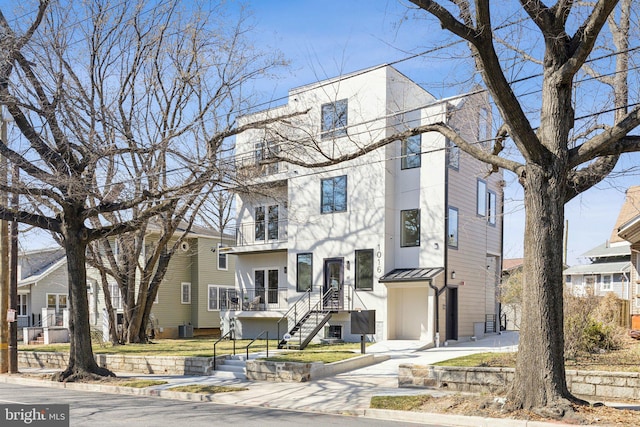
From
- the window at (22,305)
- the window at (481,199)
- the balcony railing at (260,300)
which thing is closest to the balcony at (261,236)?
the balcony railing at (260,300)

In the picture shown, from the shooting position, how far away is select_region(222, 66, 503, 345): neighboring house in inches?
925

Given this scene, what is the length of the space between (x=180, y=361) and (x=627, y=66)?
14450 millimetres

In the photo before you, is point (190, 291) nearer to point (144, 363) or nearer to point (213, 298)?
point (213, 298)

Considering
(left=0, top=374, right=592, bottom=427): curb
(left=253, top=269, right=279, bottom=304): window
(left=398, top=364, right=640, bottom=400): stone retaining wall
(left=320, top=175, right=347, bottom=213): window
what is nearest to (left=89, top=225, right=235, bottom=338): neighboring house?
(left=253, top=269, right=279, bottom=304): window

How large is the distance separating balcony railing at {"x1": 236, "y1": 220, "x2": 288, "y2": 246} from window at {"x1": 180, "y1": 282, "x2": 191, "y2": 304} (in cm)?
908

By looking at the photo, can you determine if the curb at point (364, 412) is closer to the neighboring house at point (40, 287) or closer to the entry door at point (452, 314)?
the entry door at point (452, 314)

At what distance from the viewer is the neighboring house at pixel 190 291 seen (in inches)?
1394

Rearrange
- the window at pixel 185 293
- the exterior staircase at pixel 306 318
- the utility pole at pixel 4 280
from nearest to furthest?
the utility pole at pixel 4 280
the exterior staircase at pixel 306 318
the window at pixel 185 293

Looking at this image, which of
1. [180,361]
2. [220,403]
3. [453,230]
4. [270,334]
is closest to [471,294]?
[453,230]

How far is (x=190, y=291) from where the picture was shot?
3722cm

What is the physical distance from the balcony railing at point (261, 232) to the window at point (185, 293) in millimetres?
9083

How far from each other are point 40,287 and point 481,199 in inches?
1137

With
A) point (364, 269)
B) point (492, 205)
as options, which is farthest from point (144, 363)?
point (492, 205)

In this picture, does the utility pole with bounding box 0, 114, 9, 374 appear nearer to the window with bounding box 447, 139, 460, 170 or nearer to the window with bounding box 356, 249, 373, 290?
the window with bounding box 356, 249, 373, 290
